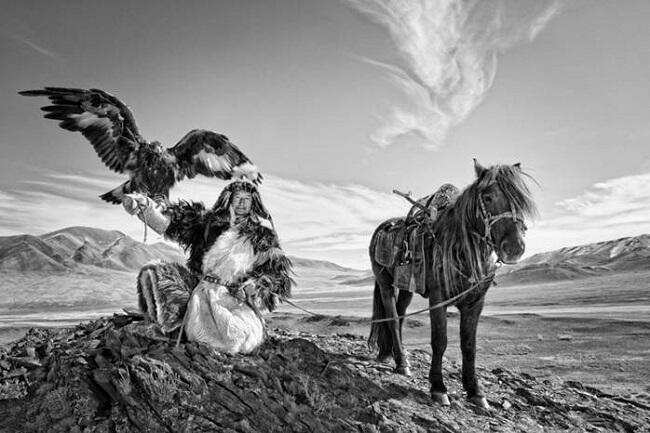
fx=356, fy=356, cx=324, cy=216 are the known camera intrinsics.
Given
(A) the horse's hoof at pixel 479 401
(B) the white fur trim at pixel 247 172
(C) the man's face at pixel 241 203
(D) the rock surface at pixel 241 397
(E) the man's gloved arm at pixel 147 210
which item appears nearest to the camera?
(D) the rock surface at pixel 241 397

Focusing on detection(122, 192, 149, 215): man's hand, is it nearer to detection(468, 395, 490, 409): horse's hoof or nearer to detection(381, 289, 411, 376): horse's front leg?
detection(381, 289, 411, 376): horse's front leg

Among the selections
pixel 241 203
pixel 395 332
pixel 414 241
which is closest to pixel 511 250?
pixel 414 241

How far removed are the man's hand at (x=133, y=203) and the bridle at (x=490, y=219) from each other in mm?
3698

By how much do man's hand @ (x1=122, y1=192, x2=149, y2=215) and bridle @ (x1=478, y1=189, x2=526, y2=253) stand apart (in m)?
3.70

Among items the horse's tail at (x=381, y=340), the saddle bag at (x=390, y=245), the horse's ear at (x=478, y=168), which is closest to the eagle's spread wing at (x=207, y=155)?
the saddle bag at (x=390, y=245)

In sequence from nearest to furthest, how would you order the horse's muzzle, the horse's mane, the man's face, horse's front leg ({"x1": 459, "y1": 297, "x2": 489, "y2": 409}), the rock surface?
the rock surface
the horse's muzzle
the horse's mane
horse's front leg ({"x1": 459, "y1": 297, "x2": 489, "y2": 409})
the man's face

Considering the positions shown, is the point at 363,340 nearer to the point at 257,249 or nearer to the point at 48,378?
the point at 257,249

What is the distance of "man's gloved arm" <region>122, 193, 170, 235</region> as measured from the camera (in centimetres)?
383

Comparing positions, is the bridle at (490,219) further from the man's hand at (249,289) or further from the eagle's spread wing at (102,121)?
the eagle's spread wing at (102,121)

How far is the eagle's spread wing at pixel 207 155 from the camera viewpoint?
5840 mm

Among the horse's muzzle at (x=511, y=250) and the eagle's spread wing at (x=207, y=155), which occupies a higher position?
the eagle's spread wing at (x=207, y=155)

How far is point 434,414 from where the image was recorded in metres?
3.63

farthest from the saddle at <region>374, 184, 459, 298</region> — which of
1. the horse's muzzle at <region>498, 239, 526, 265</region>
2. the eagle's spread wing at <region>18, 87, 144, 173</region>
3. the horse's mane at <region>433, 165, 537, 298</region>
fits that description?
the eagle's spread wing at <region>18, 87, 144, 173</region>

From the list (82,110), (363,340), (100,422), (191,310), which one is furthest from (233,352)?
(82,110)
